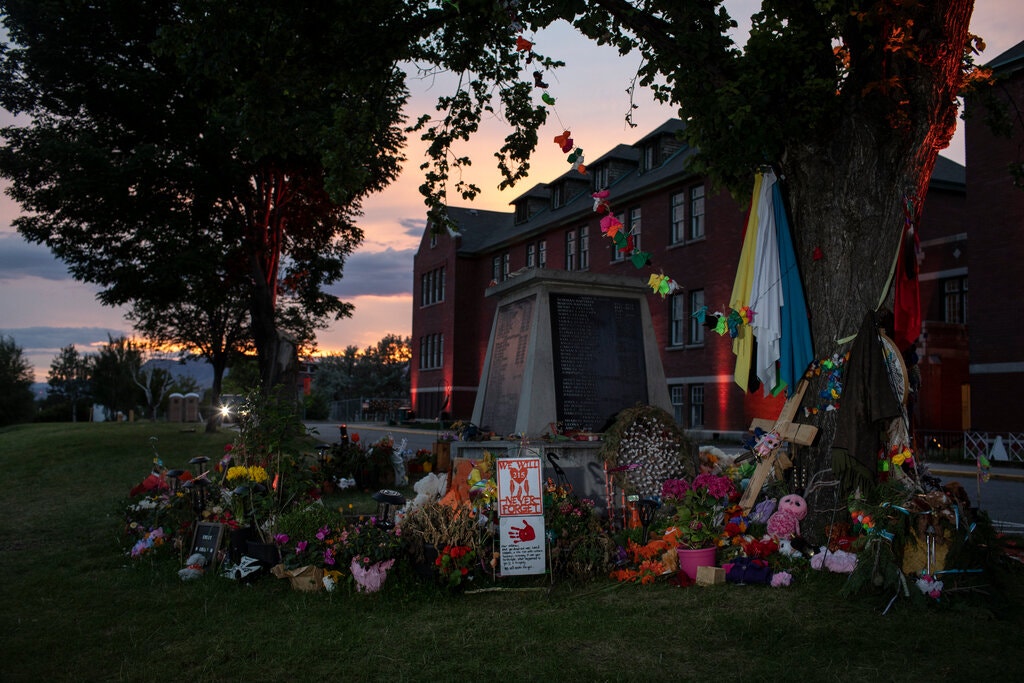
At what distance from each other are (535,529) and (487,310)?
135ft

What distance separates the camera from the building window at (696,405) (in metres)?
31.2

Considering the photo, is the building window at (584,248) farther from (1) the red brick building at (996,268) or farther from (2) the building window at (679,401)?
(1) the red brick building at (996,268)

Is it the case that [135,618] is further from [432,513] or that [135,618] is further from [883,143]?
[883,143]

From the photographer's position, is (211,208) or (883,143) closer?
(883,143)

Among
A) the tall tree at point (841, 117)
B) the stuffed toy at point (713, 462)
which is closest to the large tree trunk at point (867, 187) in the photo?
the tall tree at point (841, 117)

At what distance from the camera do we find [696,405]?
31375mm

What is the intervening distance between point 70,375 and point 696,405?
59749 millimetres

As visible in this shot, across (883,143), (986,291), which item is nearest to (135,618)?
(883,143)

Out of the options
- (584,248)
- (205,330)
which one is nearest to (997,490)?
(584,248)

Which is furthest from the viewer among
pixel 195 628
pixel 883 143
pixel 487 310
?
pixel 487 310

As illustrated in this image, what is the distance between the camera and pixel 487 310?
47.6 m

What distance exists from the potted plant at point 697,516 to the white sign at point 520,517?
4.19 feet

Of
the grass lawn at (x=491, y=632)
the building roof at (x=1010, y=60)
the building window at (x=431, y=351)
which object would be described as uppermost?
the building roof at (x=1010, y=60)

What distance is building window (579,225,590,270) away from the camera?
38.1 m
